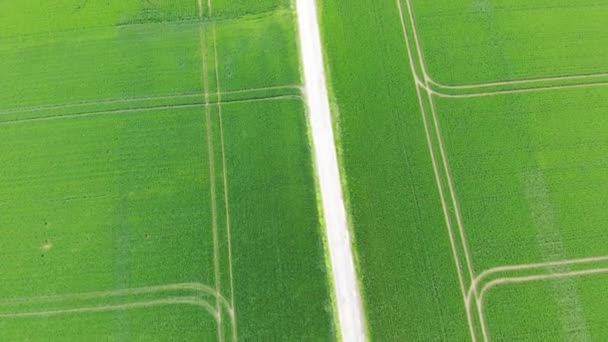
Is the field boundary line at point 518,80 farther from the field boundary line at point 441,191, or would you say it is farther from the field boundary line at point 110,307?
the field boundary line at point 110,307

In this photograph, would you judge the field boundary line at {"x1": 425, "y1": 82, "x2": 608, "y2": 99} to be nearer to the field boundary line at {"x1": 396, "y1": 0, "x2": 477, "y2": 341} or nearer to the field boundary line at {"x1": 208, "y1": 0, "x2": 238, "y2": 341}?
the field boundary line at {"x1": 396, "y1": 0, "x2": 477, "y2": 341}

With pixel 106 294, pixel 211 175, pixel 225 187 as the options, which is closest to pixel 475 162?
pixel 225 187

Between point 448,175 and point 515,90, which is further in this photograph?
point 515,90

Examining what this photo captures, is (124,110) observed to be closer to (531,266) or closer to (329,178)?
(329,178)

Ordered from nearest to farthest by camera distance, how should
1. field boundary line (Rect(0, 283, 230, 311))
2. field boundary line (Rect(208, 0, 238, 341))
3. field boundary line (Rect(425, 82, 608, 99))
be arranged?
field boundary line (Rect(208, 0, 238, 341)) → field boundary line (Rect(0, 283, 230, 311)) → field boundary line (Rect(425, 82, 608, 99))

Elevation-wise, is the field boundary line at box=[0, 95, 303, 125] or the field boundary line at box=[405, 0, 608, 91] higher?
the field boundary line at box=[0, 95, 303, 125]

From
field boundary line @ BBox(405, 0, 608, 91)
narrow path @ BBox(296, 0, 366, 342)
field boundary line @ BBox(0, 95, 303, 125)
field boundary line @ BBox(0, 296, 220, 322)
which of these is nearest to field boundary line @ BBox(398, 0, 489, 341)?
field boundary line @ BBox(405, 0, 608, 91)

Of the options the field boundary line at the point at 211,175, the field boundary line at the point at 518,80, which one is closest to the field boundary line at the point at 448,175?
the field boundary line at the point at 518,80
